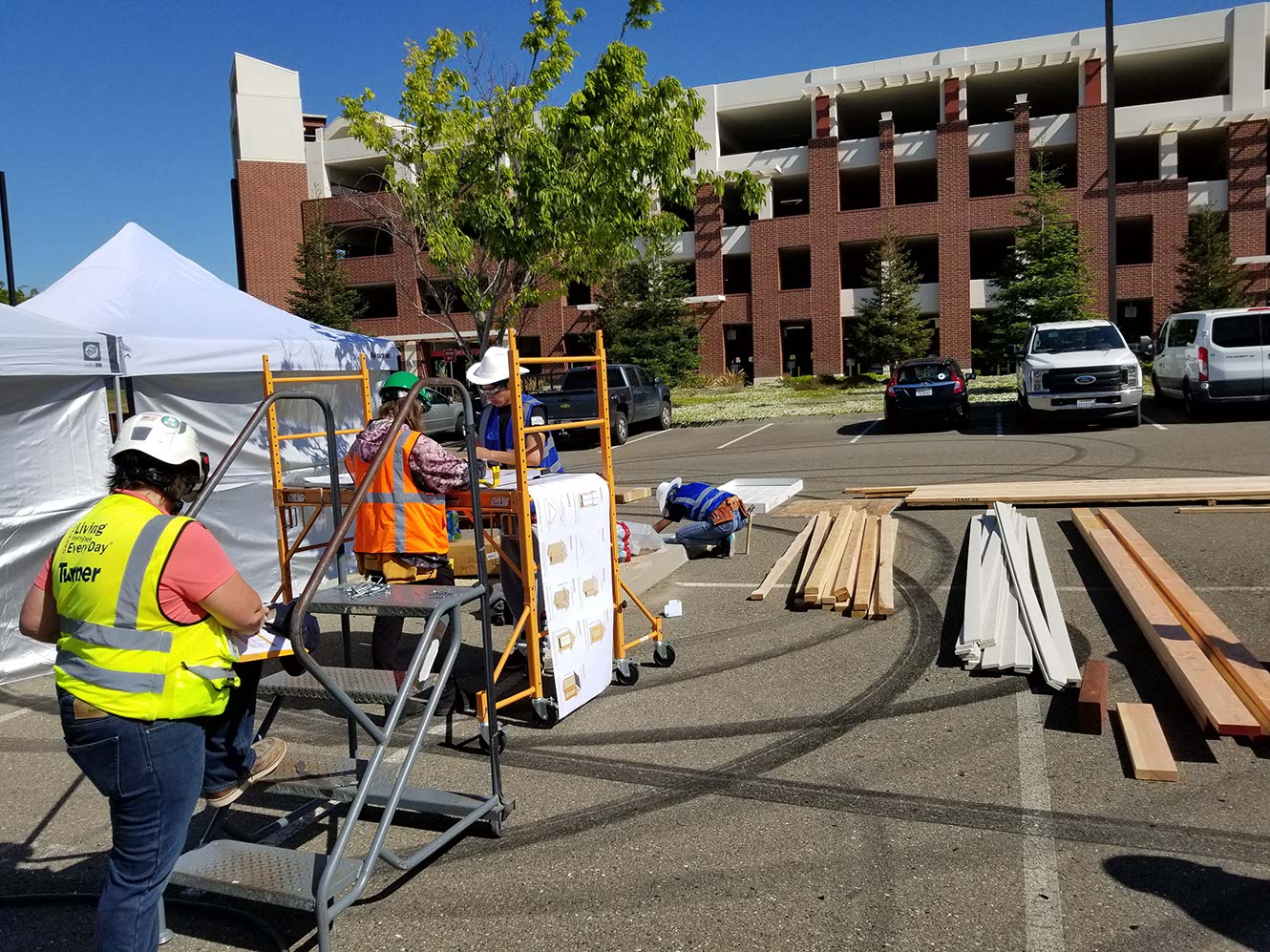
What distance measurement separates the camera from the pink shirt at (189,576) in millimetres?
2875

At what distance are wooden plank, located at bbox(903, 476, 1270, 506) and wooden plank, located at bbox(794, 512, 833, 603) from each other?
1587 millimetres

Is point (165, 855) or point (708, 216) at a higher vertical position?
point (708, 216)

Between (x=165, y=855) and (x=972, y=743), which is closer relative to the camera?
(x=165, y=855)

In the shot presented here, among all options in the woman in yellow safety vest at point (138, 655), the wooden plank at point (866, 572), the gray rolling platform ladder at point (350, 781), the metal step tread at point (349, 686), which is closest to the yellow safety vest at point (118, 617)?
the woman in yellow safety vest at point (138, 655)

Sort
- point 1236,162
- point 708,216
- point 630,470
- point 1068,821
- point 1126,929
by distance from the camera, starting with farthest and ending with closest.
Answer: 1. point 708,216
2. point 1236,162
3. point 630,470
4. point 1068,821
5. point 1126,929

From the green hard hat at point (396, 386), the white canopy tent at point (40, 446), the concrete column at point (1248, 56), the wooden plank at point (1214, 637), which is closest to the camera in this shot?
the wooden plank at point (1214, 637)

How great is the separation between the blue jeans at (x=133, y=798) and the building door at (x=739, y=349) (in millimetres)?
43230

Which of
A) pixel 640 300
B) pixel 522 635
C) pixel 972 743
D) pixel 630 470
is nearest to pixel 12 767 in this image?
pixel 522 635

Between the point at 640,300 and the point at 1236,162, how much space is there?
23962mm

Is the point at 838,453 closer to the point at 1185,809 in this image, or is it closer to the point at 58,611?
the point at 1185,809

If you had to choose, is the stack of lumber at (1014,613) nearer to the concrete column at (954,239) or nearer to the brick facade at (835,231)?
Result: the brick facade at (835,231)

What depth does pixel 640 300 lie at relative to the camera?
131 ft

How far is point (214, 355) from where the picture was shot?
8867mm

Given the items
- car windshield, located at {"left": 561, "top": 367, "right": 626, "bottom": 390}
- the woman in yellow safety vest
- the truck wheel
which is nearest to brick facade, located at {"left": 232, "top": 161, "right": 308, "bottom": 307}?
car windshield, located at {"left": 561, "top": 367, "right": 626, "bottom": 390}
